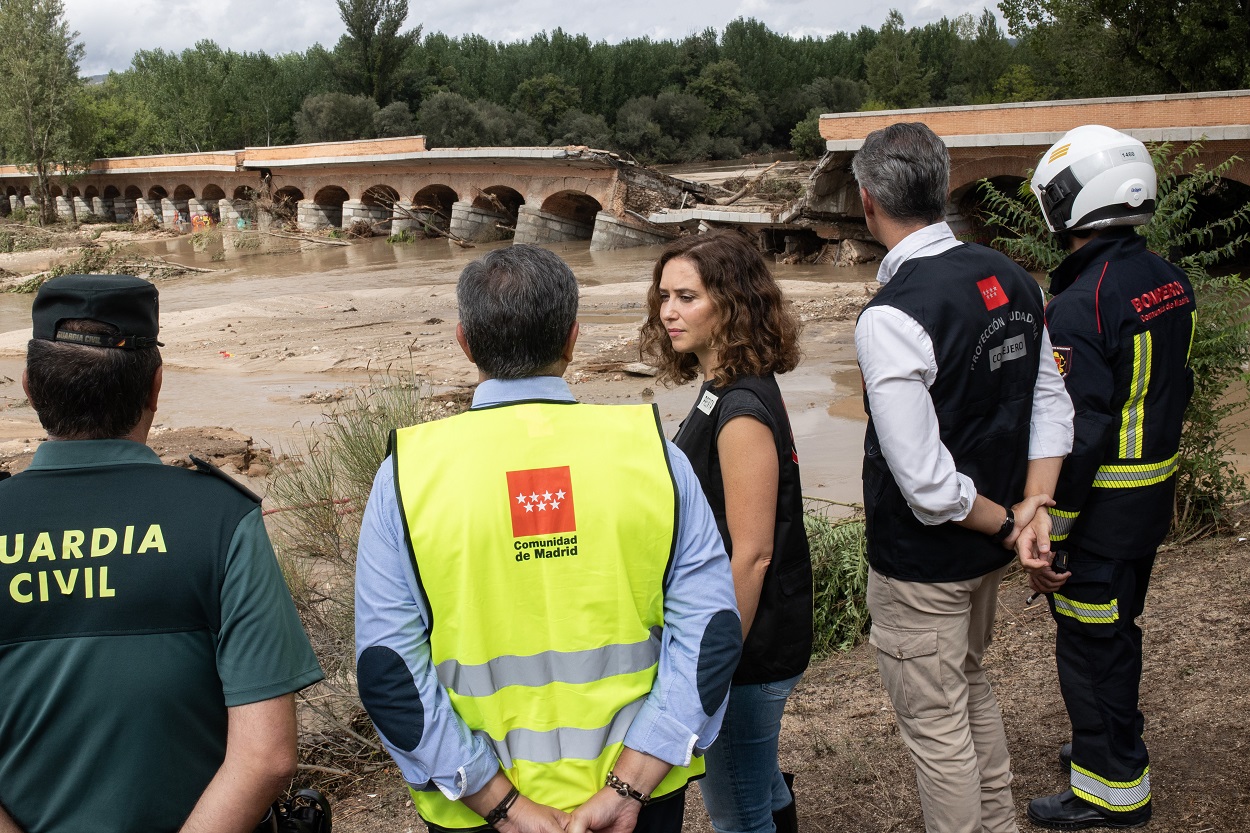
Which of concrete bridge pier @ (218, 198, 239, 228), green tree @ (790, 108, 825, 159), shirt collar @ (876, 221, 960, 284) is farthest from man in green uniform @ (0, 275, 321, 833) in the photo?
green tree @ (790, 108, 825, 159)

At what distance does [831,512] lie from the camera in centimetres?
702

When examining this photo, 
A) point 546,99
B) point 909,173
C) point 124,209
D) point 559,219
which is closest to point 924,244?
point 909,173

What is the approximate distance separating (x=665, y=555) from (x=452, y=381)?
10797 millimetres

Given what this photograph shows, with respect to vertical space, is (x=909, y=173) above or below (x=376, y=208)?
below

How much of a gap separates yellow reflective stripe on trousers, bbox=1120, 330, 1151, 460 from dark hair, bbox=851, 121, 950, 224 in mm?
700

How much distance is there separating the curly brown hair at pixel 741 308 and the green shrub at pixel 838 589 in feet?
7.46

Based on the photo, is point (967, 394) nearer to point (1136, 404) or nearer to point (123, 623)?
point (1136, 404)

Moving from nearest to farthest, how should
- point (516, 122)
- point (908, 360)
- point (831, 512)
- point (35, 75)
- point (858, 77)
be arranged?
point (908, 360)
point (831, 512)
point (35, 75)
point (516, 122)
point (858, 77)

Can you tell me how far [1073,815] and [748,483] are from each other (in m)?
1.56

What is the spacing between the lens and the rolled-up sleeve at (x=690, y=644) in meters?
1.71

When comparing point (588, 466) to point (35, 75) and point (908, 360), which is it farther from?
point (35, 75)

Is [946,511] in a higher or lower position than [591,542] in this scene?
lower

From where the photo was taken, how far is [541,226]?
1201 inches

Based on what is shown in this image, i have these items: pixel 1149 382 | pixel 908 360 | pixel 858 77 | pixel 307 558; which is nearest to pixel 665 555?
pixel 908 360
